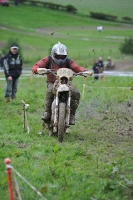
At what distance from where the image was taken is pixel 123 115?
13648mm

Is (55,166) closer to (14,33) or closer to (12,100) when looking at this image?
(12,100)

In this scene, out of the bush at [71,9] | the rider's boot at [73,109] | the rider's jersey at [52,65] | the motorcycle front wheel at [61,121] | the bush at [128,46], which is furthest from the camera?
the bush at [71,9]

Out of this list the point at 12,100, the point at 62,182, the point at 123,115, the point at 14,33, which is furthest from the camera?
the point at 14,33

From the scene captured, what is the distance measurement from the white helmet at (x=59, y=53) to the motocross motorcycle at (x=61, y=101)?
0.37 m

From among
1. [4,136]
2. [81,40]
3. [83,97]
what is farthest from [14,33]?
[4,136]

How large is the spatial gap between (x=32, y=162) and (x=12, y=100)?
24.7 ft

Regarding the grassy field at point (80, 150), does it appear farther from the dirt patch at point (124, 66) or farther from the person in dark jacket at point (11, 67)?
the dirt patch at point (124, 66)

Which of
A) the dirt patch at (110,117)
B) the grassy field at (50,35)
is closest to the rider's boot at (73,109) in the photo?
the dirt patch at (110,117)

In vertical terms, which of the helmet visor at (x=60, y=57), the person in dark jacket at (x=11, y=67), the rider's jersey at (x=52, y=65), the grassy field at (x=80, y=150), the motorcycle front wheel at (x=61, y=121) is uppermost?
the helmet visor at (x=60, y=57)

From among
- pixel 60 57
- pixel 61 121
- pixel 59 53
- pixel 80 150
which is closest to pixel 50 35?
pixel 60 57

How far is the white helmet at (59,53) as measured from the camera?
37.1ft

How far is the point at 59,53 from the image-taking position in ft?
37.0

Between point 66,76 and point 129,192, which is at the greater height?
point 66,76

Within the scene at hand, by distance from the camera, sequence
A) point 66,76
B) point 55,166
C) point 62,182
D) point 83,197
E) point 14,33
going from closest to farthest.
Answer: point 83,197 → point 62,182 → point 55,166 → point 66,76 → point 14,33
